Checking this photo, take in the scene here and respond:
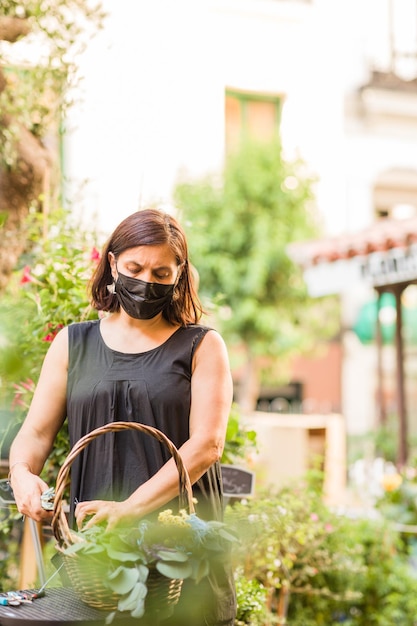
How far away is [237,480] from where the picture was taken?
339 cm

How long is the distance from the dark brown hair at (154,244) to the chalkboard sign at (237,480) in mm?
936

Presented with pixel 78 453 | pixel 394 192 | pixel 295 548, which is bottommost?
pixel 295 548

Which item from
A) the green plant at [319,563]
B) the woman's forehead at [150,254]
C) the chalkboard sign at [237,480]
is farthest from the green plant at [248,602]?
the woman's forehead at [150,254]

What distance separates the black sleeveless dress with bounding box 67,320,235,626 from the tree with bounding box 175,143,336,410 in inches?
465

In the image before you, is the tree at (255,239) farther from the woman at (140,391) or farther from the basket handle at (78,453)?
the basket handle at (78,453)

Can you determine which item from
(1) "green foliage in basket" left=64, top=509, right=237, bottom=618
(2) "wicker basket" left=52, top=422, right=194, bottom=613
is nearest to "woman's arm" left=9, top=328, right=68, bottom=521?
(2) "wicker basket" left=52, top=422, right=194, bottom=613

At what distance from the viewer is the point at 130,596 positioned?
180cm

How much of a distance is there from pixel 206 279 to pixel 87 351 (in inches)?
488

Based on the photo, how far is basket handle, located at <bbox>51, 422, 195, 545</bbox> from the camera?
6.45 feet

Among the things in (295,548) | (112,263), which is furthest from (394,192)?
(112,263)

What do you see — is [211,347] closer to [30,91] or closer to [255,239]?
[30,91]

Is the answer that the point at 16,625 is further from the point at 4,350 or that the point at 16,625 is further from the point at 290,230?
the point at 290,230

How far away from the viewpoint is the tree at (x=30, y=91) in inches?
171

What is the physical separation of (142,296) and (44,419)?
1.32 feet
